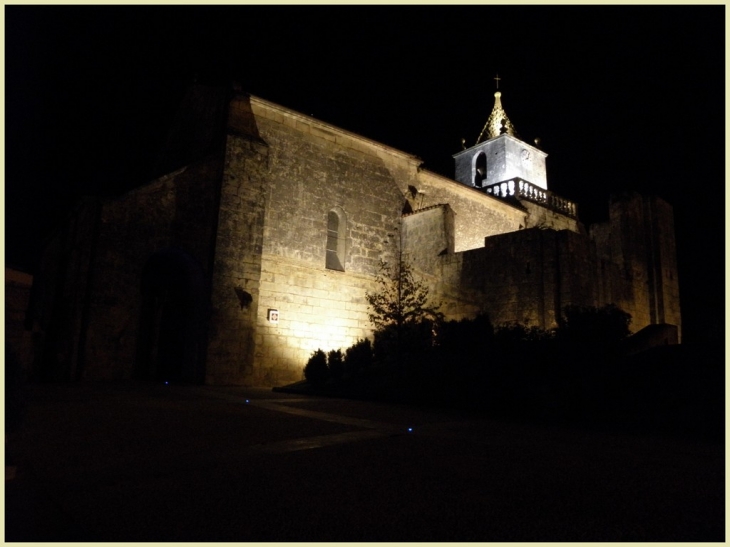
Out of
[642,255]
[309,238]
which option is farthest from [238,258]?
[642,255]

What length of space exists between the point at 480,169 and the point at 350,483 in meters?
31.4

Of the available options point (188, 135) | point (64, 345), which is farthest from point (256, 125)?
point (64, 345)

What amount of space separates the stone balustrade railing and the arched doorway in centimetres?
1718

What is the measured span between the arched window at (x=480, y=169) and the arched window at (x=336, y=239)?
1751cm

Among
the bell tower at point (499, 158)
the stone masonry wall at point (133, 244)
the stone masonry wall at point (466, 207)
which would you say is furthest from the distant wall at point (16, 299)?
the bell tower at point (499, 158)

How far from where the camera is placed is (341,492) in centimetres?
332

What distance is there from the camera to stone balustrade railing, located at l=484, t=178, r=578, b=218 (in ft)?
86.1

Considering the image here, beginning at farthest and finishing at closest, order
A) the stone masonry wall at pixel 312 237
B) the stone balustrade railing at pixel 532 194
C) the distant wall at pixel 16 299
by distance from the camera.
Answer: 1. the stone balustrade railing at pixel 532 194
2. the stone masonry wall at pixel 312 237
3. the distant wall at pixel 16 299

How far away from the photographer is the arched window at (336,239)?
56.3ft

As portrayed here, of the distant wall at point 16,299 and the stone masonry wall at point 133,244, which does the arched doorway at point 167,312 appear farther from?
the distant wall at point 16,299

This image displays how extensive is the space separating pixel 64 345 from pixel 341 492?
12.2 m

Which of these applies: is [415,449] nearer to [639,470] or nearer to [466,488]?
[466,488]

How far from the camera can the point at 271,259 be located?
1528 centimetres

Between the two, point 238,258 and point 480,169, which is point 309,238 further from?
point 480,169
